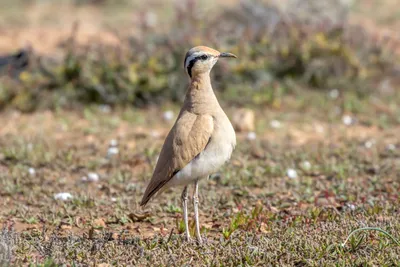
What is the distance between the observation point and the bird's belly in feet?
15.9

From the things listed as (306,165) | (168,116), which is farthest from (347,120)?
(168,116)

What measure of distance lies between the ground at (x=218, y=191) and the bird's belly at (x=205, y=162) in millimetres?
479

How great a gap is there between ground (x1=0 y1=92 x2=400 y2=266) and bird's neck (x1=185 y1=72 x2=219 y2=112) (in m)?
0.93

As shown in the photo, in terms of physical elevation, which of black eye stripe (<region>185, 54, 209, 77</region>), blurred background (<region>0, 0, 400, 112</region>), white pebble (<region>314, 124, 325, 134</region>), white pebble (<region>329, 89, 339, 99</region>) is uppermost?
black eye stripe (<region>185, 54, 209, 77</region>)

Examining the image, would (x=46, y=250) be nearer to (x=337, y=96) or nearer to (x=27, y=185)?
(x=27, y=185)

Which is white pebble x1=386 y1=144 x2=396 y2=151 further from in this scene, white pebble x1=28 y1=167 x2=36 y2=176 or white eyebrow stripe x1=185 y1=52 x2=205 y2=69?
white pebble x1=28 y1=167 x2=36 y2=176

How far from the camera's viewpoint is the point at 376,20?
14469 millimetres

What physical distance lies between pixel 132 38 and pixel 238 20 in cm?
206

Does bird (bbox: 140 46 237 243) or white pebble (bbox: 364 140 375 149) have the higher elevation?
bird (bbox: 140 46 237 243)

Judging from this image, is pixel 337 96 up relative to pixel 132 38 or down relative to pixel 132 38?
down

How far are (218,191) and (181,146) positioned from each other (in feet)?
5.64

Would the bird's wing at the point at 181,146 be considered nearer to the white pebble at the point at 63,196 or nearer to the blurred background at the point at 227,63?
the white pebble at the point at 63,196

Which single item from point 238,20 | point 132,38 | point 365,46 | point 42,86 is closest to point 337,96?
point 365,46

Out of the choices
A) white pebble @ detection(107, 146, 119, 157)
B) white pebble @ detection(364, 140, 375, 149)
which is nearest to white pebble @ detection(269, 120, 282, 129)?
white pebble @ detection(364, 140, 375, 149)
